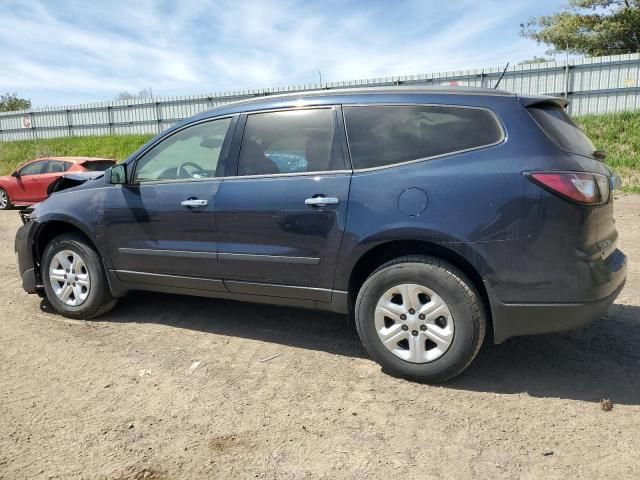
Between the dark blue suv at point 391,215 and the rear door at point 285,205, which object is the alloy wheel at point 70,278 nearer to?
the dark blue suv at point 391,215

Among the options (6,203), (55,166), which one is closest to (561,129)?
(55,166)

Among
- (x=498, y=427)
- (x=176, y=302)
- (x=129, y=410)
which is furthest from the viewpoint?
(x=176, y=302)

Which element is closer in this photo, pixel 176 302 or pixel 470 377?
pixel 470 377

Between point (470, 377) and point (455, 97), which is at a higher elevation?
point (455, 97)

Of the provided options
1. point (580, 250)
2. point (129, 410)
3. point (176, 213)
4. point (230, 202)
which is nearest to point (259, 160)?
point (230, 202)

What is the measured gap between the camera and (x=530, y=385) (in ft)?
10.4

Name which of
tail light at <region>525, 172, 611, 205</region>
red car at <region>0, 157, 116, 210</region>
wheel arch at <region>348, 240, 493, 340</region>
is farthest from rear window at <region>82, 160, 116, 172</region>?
tail light at <region>525, 172, 611, 205</region>

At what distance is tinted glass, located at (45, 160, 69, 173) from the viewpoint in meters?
13.0

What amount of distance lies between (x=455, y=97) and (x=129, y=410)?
8.81ft

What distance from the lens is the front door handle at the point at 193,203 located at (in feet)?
12.5

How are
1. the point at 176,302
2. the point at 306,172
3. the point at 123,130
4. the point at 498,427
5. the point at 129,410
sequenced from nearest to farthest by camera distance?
the point at 498,427, the point at 129,410, the point at 306,172, the point at 176,302, the point at 123,130

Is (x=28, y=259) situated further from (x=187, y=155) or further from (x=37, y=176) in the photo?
(x=37, y=176)

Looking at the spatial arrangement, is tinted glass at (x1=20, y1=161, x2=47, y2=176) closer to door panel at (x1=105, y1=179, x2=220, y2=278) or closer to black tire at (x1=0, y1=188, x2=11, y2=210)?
black tire at (x1=0, y1=188, x2=11, y2=210)

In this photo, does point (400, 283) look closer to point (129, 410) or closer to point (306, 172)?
point (306, 172)
